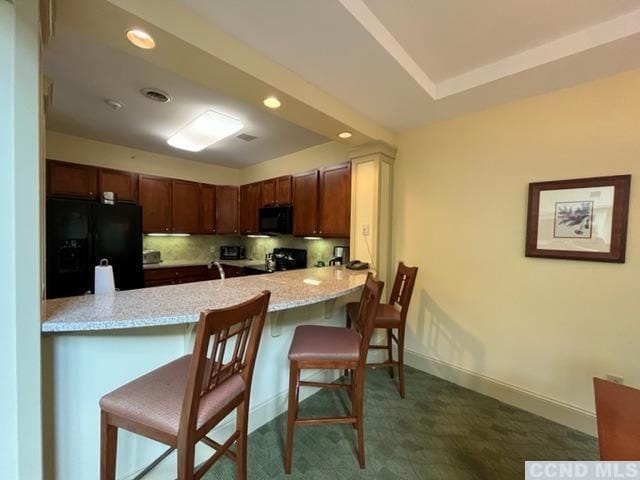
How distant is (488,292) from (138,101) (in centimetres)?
352

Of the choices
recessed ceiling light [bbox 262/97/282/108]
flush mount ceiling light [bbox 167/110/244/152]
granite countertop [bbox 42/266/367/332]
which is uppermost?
flush mount ceiling light [bbox 167/110/244/152]

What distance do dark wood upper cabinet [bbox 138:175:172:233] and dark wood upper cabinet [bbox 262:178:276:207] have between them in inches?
55.9

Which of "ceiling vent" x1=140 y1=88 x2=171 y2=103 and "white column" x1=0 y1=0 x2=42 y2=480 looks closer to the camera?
"white column" x1=0 y1=0 x2=42 y2=480

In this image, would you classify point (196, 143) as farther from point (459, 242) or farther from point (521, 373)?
point (521, 373)

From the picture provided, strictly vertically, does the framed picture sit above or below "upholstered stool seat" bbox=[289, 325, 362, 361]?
above

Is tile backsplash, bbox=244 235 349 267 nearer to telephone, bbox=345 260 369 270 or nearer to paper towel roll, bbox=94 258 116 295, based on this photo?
telephone, bbox=345 260 369 270

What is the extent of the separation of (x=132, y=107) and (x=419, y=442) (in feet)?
11.9

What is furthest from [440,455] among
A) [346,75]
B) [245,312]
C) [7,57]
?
[7,57]

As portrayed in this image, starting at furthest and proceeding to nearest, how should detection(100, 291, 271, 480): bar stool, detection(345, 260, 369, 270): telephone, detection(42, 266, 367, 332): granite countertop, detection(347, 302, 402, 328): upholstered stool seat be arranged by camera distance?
detection(345, 260, 369, 270): telephone
detection(347, 302, 402, 328): upholstered stool seat
detection(42, 266, 367, 332): granite countertop
detection(100, 291, 271, 480): bar stool

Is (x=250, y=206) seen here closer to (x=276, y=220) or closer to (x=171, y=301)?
(x=276, y=220)

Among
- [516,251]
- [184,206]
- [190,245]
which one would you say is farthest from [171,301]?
[190,245]

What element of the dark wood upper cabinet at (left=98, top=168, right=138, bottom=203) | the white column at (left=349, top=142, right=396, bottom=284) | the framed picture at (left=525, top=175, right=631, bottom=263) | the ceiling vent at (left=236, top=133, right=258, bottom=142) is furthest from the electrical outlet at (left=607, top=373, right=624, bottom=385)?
the dark wood upper cabinet at (left=98, top=168, right=138, bottom=203)

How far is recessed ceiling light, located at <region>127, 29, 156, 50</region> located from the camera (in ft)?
4.16

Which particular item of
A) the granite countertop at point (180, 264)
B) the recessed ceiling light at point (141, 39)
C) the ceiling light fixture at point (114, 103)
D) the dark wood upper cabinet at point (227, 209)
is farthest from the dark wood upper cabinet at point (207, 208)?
the recessed ceiling light at point (141, 39)
